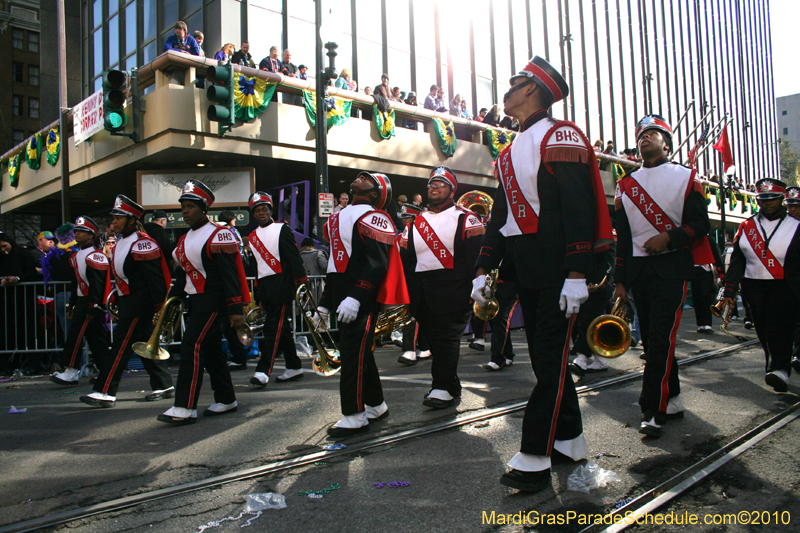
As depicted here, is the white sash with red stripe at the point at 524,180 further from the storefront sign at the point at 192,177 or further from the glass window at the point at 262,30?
the glass window at the point at 262,30

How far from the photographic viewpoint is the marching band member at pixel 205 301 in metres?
4.91

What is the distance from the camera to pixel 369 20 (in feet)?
67.8

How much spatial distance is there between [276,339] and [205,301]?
1708 mm

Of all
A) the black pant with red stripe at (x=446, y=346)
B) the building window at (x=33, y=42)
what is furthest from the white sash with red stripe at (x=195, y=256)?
the building window at (x=33, y=42)

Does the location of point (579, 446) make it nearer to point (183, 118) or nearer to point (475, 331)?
point (475, 331)

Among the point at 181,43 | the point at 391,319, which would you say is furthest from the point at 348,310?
the point at 181,43

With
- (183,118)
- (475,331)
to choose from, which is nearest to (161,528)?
(475,331)

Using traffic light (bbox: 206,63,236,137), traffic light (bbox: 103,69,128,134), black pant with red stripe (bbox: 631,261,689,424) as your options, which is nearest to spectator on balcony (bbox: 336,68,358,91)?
traffic light (bbox: 206,63,236,137)

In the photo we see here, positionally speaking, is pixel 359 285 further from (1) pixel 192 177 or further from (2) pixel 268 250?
(1) pixel 192 177

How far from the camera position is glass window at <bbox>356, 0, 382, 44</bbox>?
2037 cm

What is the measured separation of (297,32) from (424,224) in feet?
47.3

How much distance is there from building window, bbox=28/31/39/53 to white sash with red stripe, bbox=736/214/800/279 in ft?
190

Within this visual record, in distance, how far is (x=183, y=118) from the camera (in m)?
13.8

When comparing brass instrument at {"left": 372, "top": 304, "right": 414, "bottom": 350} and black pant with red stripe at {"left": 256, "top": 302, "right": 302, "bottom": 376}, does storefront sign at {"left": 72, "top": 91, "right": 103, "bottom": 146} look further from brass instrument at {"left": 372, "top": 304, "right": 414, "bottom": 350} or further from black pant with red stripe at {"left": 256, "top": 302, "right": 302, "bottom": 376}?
brass instrument at {"left": 372, "top": 304, "right": 414, "bottom": 350}
